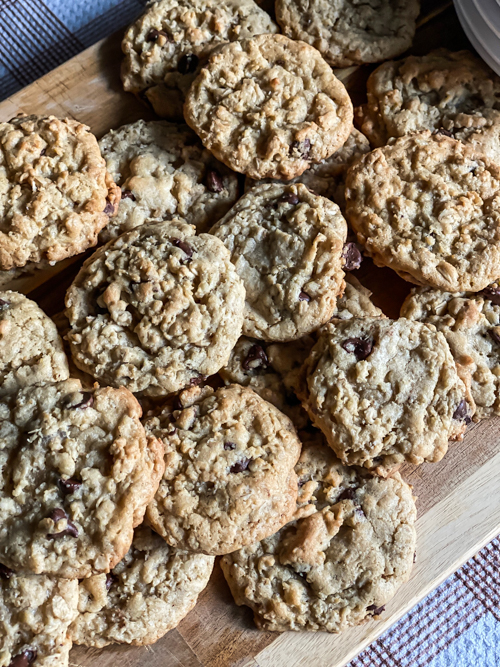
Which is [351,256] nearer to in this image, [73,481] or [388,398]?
[388,398]

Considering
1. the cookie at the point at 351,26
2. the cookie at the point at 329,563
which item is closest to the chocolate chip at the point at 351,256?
the cookie at the point at 329,563

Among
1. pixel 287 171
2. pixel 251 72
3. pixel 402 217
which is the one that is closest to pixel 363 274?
pixel 402 217

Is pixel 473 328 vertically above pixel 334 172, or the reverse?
pixel 334 172

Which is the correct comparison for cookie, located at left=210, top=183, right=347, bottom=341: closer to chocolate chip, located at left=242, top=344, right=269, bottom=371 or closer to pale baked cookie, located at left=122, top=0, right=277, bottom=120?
chocolate chip, located at left=242, top=344, right=269, bottom=371

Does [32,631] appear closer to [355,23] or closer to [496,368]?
[496,368]

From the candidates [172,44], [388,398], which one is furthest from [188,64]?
[388,398]

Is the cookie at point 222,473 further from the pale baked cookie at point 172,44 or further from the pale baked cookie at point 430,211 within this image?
the pale baked cookie at point 172,44
